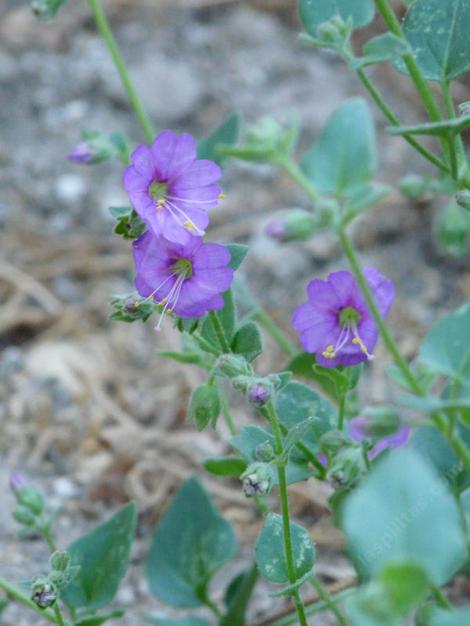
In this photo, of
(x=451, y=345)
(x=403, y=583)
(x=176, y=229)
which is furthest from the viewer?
(x=176, y=229)

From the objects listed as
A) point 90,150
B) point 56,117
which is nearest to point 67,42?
point 56,117

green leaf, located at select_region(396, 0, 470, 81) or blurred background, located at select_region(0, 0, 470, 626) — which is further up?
green leaf, located at select_region(396, 0, 470, 81)

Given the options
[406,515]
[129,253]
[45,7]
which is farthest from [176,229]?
[129,253]

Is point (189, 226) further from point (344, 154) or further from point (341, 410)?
point (344, 154)

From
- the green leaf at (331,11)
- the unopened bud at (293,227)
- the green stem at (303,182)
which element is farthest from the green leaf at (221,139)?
the green leaf at (331,11)

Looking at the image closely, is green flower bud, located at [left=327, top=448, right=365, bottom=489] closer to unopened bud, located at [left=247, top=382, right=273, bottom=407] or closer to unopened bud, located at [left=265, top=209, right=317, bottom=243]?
unopened bud, located at [left=247, top=382, right=273, bottom=407]

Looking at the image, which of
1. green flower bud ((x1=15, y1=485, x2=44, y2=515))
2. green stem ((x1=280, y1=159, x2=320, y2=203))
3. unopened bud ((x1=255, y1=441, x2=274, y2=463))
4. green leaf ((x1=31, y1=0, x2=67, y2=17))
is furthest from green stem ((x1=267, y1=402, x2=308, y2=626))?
green leaf ((x1=31, y1=0, x2=67, y2=17))
